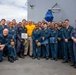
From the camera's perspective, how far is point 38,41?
30.1ft

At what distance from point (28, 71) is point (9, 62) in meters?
1.32

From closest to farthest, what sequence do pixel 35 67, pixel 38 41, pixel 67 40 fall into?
pixel 35 67
pixel 67 40
pixel 38 41

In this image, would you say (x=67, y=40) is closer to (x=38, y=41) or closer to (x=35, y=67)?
(x=38, y=41)

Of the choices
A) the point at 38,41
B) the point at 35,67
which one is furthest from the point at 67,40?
the point at 35,67

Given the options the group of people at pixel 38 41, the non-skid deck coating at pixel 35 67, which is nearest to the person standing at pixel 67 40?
the group of people at pixel 38 41

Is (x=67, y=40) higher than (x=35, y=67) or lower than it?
higher

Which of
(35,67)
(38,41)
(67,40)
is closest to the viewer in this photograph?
(35,67)

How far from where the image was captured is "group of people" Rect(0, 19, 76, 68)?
853 cm

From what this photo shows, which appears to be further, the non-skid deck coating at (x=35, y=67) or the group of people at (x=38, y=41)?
the group of people at (x=38, y=41)

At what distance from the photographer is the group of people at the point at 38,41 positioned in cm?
853

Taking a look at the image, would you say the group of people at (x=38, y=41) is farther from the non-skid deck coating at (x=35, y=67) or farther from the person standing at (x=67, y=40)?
the non-skid deck coating at (x=35, y=67)

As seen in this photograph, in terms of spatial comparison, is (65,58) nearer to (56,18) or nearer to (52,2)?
(56,18)

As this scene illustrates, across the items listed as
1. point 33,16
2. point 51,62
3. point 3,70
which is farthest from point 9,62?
point 33,16

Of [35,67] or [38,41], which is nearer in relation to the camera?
[35,67]
